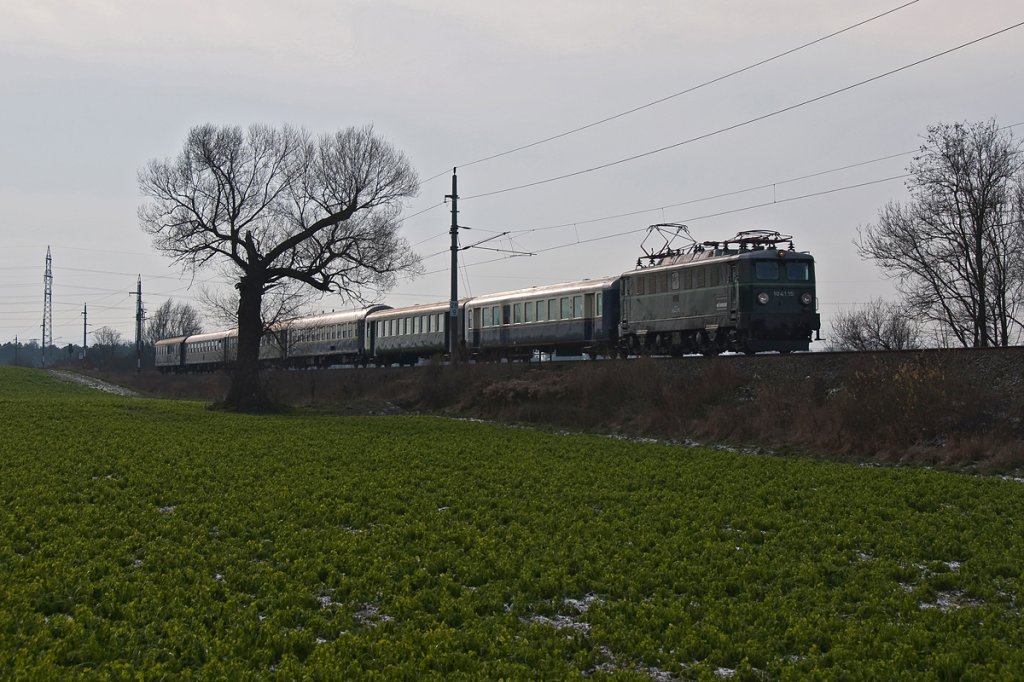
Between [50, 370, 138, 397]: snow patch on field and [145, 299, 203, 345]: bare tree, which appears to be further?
[145, 299, 203, 345]: bare tree

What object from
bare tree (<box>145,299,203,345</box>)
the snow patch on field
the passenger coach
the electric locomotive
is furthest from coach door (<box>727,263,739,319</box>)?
bare tree (<box>145,299,203,345</box>)

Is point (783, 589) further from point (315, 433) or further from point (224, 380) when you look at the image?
point (224, 380)

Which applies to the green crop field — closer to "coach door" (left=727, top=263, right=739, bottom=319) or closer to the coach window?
"coach door" (left=727, top=263, right=739, bottom=319)

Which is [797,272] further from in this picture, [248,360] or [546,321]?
[248,360]

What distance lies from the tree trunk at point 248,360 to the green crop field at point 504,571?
18780 millimetres

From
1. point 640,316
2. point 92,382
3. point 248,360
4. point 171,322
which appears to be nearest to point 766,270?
point 640,316

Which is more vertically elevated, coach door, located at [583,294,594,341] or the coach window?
the coach window

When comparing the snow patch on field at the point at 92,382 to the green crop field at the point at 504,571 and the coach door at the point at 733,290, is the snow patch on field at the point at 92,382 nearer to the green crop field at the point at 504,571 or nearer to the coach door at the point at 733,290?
the coach door at the point at 733,290

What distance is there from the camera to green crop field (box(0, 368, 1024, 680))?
8.74 m

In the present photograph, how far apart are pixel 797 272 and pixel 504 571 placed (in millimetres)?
22571

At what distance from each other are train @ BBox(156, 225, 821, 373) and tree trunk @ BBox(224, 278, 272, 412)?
7.34 meters

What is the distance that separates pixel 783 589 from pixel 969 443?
39.5 feet

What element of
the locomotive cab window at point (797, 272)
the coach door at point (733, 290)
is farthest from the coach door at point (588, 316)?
the locomotive cab window at point (797, 272)

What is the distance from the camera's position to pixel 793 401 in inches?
1043
